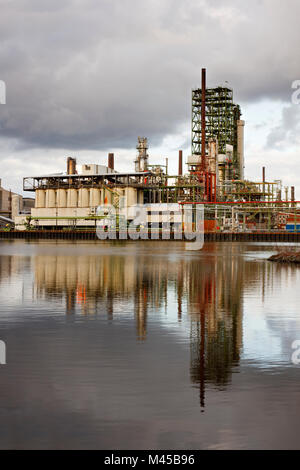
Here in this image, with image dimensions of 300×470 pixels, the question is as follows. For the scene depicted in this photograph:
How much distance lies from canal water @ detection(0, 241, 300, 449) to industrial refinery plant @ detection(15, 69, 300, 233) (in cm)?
7685

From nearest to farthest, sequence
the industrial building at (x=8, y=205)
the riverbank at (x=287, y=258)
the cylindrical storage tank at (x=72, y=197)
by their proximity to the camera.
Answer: the riverbank at (x=287, y=258)
the cylindrical storage tank at (x=72, y=197)
the industrial building at (x=8, y=205)

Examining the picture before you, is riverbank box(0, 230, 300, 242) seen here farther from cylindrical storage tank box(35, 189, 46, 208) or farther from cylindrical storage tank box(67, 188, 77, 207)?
cylindrical storage tank box(35, 189, 46, 208)

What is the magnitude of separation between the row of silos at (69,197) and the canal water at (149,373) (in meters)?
90.0

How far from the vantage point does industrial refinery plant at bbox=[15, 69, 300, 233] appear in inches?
3772

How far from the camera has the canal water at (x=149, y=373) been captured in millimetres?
5145

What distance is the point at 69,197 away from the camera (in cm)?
10806

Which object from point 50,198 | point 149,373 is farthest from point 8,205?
point 149,373

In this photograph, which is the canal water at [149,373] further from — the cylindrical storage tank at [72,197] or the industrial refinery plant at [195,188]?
the cylindrical storage tank at [72,197]

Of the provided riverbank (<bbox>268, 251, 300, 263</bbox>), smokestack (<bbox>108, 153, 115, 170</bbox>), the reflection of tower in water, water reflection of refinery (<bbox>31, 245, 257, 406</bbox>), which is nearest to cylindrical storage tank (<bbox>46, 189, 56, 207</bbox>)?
smokestack (<bbox>108, 153, 115, 170</bbox>)

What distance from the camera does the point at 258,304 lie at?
14.1m

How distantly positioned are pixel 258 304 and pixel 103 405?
8.86 m

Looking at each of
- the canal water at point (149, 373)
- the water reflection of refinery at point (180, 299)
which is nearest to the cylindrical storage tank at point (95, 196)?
the water reflection of refinery at point (180, 299)

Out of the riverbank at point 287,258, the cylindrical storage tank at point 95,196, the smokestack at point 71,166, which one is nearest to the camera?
the riverbank at point 287,258

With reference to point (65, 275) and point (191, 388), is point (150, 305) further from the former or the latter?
point (65, 275)
